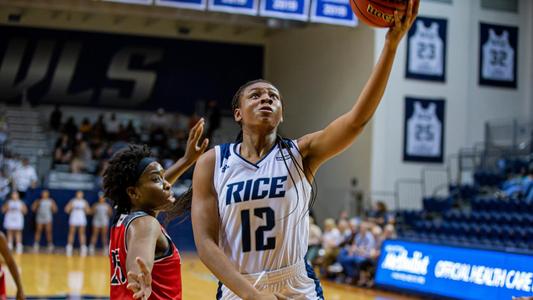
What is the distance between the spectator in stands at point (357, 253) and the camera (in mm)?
15453

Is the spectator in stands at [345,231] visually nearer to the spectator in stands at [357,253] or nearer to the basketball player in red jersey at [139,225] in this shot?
the spectator in stands at [357,253]

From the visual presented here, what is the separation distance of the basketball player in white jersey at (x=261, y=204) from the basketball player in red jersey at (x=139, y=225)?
18 centimetres

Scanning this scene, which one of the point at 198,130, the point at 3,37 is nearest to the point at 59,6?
the point at 3,37

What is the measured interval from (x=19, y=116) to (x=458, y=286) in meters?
18.8

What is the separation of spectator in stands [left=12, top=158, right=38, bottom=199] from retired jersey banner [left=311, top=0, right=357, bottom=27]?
9081mm

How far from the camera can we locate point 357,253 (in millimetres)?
15648

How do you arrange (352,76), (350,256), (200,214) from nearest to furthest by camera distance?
(200,214) < (350,256) < (352,76)

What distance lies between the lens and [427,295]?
42.4 feet

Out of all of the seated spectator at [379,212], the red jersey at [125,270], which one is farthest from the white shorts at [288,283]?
the seated spectator at [379,212]

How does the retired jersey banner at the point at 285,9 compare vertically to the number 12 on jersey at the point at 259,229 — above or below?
above

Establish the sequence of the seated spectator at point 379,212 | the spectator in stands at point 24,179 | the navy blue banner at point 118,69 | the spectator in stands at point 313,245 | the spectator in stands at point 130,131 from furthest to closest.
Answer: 1. the navy blue banner at point 118,69
2. the spectator in stands at point 130,131
3. the spectator in stands at point 24,179
4. the seated spectator at point 379,212
5. the spectator in stands at point 313,245

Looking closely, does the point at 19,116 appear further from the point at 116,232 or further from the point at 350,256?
the point at 116,232

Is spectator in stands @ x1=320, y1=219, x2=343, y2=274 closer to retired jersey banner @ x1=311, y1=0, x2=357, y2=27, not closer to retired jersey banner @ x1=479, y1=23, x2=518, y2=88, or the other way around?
retired jersey banner @ x1=311, y1=0, x2=357, y2=27

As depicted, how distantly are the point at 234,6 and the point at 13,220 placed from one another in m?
7.85
